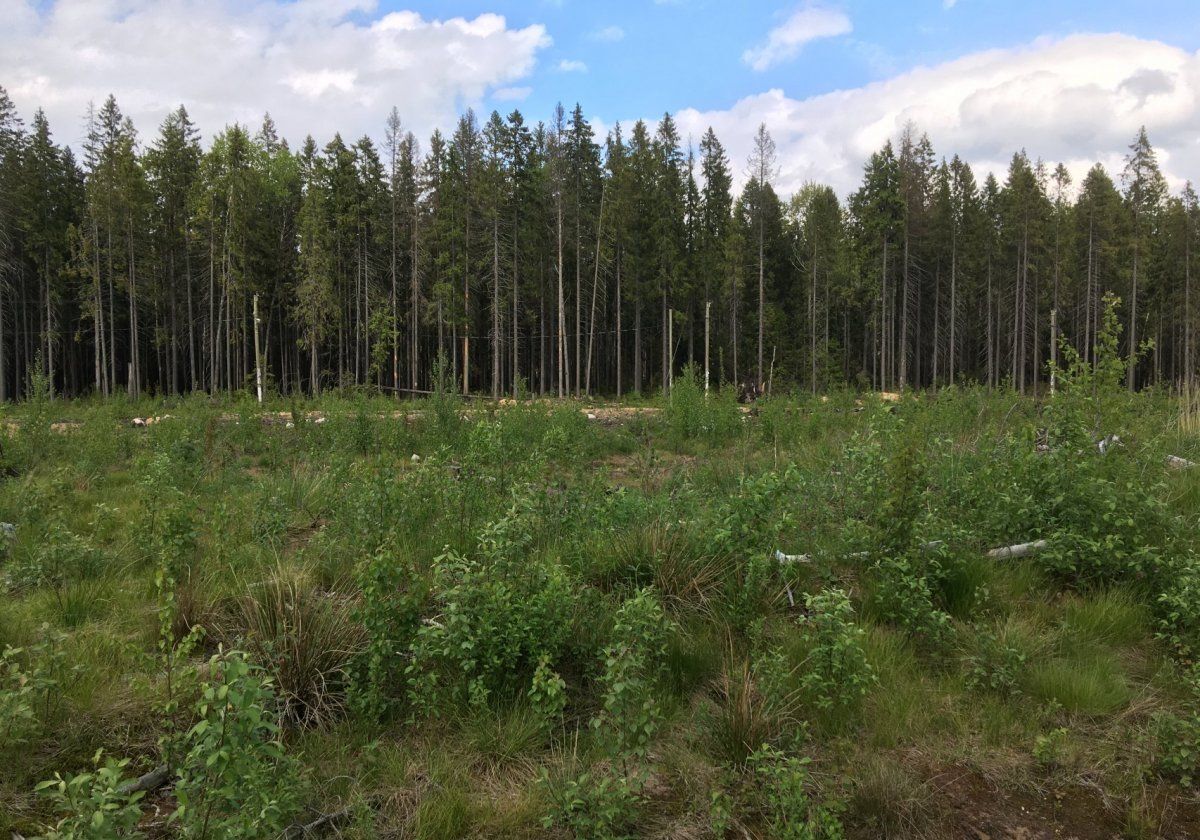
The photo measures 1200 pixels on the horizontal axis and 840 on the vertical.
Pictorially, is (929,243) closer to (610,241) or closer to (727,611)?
(610,241)

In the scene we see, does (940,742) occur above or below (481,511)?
below

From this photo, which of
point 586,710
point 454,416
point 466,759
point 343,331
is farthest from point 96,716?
point 343,331

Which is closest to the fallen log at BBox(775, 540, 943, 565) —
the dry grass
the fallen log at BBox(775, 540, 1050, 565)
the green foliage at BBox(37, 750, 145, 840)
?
the fallen log at BBox(775, 540, 1050, 565)

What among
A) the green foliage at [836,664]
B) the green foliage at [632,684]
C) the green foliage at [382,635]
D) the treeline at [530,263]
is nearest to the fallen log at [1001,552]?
the green foliage at [836,664]

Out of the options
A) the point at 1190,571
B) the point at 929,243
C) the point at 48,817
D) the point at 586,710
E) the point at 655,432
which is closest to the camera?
the point at 48,817

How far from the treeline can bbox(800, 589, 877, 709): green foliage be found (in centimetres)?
2919

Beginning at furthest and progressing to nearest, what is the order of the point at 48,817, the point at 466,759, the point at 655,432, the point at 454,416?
the point at 655,432
the point at 454,416
the point at 466,759
the point at 48,817

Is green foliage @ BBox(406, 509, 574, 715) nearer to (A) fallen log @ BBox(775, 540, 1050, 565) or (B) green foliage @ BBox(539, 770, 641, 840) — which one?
(B) green foliage @ BBox(539, 770, 641, 840)

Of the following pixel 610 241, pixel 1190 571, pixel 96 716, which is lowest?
pixel 96 716

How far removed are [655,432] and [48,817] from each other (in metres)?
10.5

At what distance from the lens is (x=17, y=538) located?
542 cm

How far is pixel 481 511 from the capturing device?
212 inches

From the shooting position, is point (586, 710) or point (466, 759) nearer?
point (466, 759)

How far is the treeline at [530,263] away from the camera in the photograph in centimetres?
3419
